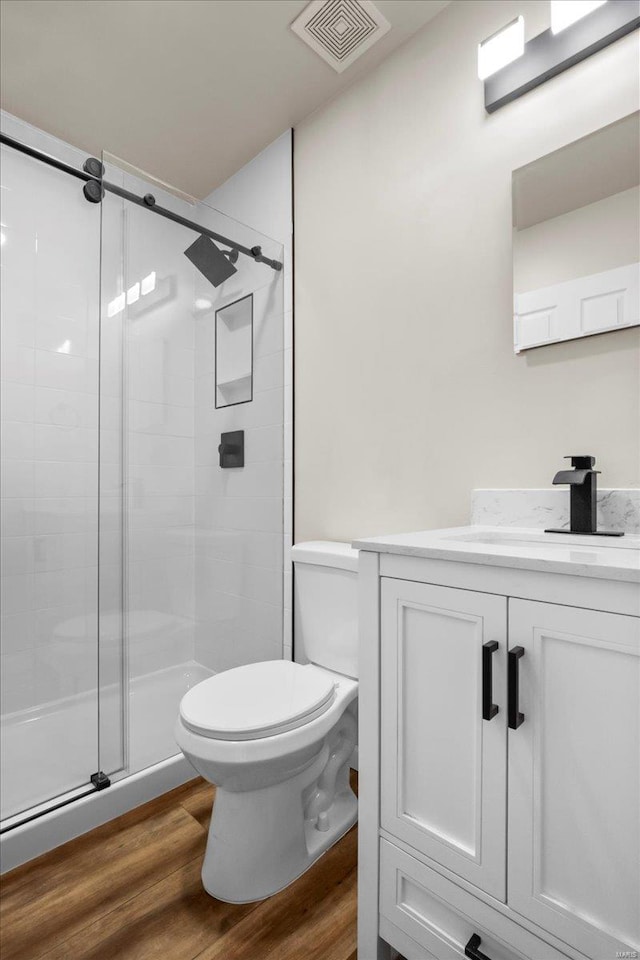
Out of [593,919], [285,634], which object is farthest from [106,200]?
[593,919]

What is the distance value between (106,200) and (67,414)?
862mm

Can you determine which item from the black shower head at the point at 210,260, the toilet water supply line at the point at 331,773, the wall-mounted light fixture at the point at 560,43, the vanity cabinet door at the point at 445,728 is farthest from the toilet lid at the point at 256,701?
the wall-mounted light fixture at the point at 560,43

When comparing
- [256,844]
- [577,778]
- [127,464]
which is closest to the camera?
[577,778]

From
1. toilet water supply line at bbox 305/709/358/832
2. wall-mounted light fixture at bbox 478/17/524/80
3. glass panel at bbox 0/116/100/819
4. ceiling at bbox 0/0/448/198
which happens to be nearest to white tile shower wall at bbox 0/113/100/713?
glass panel at bbox 0/116/100/819

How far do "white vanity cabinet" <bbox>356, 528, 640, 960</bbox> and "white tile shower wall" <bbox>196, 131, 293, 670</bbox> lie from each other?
1002 mm

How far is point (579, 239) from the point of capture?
1223 millimetres

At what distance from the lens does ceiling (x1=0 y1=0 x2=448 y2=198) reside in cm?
156

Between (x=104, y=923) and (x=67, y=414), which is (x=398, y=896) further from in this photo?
(x=67, y=414)

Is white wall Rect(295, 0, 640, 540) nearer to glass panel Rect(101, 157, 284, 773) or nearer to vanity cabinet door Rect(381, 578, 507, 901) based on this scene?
glass panel Rect(101, 157, 284, 773)

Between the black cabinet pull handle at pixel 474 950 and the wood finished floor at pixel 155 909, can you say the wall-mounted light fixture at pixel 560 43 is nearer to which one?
the black cabinet pull handle at pixel 474 950

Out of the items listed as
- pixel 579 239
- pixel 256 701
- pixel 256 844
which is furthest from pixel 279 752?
pixel 579 239

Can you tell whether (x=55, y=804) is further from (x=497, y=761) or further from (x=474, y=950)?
(x=497, y=761)

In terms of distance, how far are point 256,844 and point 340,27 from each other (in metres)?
2.40

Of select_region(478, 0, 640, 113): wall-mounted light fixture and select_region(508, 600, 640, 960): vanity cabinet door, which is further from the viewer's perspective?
select_region(478, 0, 640, 113): wall-mounted light fixture
